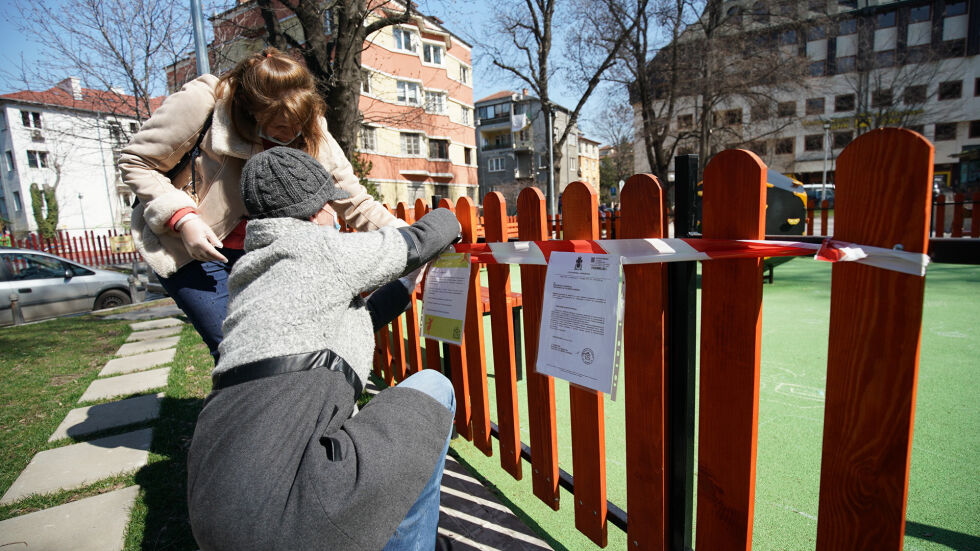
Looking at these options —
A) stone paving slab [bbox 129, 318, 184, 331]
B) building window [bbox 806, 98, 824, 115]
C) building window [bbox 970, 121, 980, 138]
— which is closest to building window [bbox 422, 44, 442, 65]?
building window [bbox 806, 98, 824, 115]

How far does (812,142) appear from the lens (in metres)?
38.8

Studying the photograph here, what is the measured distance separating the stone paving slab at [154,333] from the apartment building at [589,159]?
64.8m

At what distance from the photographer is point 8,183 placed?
37.0 metres

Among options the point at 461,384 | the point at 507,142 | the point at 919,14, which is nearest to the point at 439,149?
the point at 507,142

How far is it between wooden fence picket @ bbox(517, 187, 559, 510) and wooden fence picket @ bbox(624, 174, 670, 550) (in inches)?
15.7

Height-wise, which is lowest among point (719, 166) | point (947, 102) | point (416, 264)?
point (416, 264)

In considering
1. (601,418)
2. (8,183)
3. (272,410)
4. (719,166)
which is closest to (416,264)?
(272,410)

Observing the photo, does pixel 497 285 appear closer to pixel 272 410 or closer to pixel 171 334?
pixel 272 410

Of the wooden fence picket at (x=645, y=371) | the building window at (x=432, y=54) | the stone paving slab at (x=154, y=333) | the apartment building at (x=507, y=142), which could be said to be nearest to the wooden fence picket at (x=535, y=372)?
the wooden fence picket at (x=645, y=371)

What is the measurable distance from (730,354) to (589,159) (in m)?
75.7

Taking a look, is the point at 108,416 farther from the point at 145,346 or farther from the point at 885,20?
the point at 885,20

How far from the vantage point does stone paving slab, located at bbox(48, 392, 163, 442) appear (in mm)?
3242

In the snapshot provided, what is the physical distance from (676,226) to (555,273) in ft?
1.30

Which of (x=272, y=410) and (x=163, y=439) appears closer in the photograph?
(x=272, y=410)
